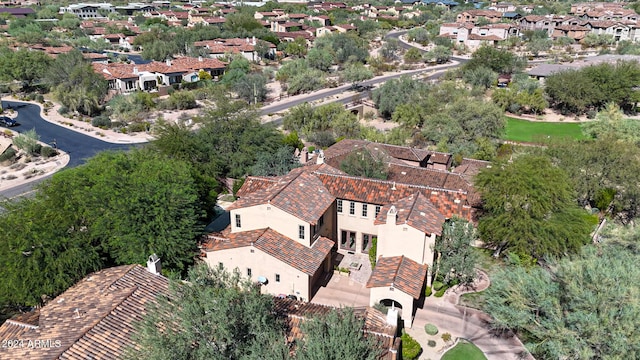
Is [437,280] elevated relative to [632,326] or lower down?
lower down

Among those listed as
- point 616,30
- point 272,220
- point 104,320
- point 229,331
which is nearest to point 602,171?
point 272,220

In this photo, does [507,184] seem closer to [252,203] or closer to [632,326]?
[632,326]

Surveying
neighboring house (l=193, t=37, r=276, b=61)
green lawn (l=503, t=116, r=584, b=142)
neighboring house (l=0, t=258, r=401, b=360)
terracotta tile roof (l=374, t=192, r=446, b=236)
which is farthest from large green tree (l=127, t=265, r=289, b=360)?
neighboring house (l=193, t=37, r=276, b=61)

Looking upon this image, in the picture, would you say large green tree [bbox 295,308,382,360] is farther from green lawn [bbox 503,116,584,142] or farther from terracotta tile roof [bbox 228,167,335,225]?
green lawn [bbox 503,116,584,142]

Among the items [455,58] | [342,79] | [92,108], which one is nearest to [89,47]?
[92,108]

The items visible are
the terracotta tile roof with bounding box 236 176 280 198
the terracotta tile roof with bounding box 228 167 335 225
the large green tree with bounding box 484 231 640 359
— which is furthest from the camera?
the terracotta tile roof with bounding box 236 176 280 198

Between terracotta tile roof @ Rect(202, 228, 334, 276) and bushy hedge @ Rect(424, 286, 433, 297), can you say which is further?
bushy hedge @ Rect(424, 286, 433, 297)
